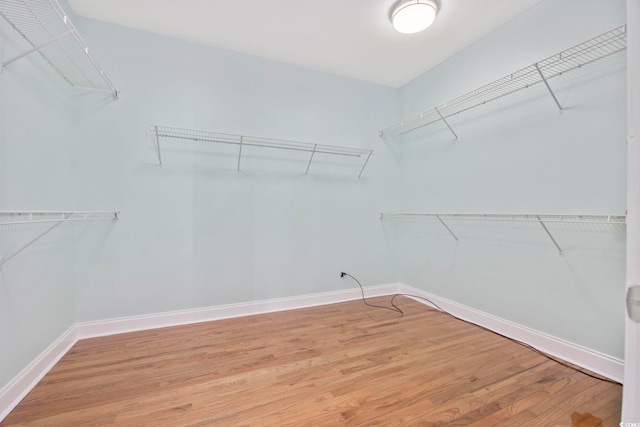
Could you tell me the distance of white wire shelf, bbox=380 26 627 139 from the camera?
4.81 feet

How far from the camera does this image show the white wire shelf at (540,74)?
1466mm

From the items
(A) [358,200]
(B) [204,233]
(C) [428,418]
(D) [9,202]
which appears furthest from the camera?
(A) [358,200]

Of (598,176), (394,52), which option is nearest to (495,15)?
(394,52)

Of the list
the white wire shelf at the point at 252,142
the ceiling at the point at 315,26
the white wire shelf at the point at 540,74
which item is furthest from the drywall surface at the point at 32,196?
the white wire shelf at the point at 540,74

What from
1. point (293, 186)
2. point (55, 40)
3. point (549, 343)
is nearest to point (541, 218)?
point (549, 343)

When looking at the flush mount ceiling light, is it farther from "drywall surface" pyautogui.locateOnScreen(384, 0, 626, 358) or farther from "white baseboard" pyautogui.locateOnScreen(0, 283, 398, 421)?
"white baseboard" pyautogui.locateOnScreen(0, 283, 398, 421)

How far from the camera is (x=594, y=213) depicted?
1.52 meters

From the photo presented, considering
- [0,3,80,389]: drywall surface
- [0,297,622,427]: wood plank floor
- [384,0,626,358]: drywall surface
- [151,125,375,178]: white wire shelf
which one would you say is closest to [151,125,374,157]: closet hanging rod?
[151,125,375,178]: white wire shelf

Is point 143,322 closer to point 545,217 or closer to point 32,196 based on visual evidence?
point 32,196

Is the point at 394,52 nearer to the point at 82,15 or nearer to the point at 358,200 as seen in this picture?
the point at 358,200

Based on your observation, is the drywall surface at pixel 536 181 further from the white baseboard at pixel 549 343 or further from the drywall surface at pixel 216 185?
the drywall surface at pixel 216 185

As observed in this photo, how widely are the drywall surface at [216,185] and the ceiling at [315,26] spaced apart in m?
0.13

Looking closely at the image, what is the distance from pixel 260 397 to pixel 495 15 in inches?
119

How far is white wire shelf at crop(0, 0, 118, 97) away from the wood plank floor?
1.71 metres
